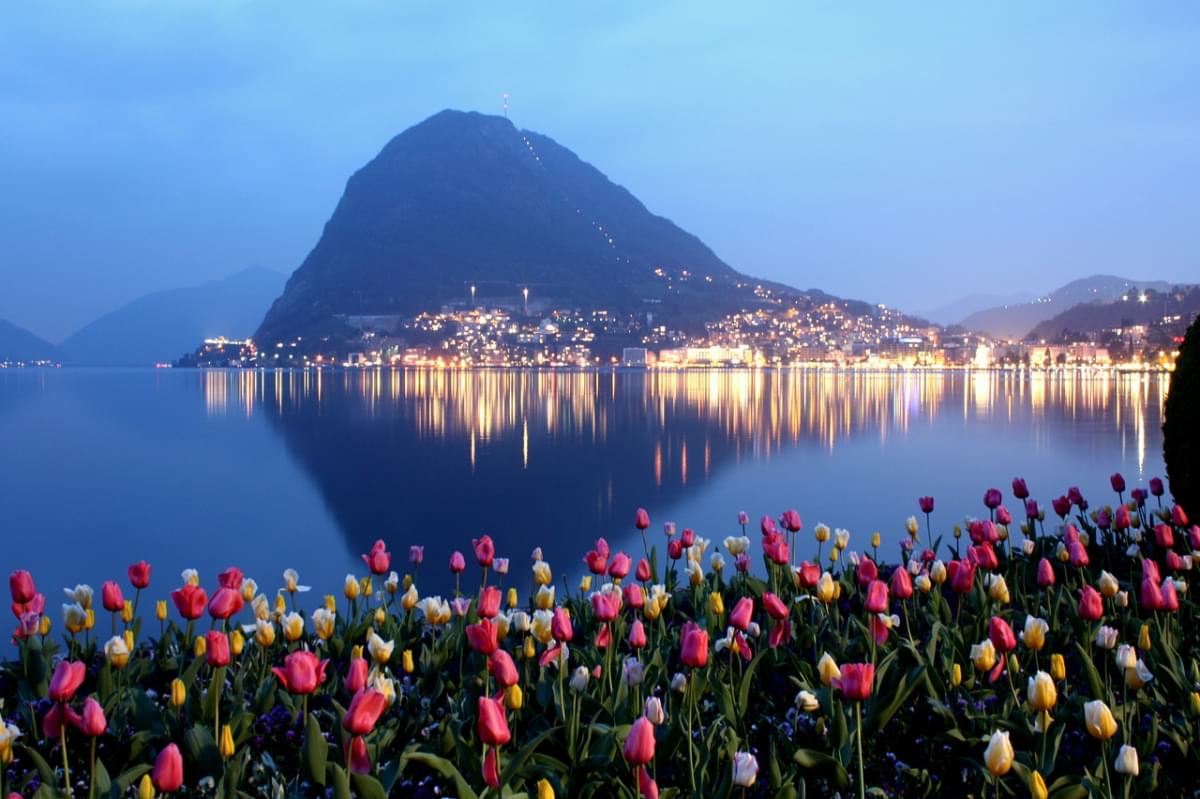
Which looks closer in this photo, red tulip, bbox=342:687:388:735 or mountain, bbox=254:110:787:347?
red tulip, bbox=342:687:388:735

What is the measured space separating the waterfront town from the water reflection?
98.9m

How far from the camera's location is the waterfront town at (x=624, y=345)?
133000mm

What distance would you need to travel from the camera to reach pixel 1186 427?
5672mm

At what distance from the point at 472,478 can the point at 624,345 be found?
128344 mm

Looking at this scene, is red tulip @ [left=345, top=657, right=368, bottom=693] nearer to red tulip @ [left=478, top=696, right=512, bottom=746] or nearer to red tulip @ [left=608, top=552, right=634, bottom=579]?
red tulip @ [left=478, top=696, right=512, bottom=746]

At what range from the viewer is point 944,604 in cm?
421

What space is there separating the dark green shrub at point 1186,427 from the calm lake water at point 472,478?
125 inches

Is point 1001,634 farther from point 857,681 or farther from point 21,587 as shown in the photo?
point 21,587

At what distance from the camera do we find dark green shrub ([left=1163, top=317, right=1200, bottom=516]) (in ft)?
18.3

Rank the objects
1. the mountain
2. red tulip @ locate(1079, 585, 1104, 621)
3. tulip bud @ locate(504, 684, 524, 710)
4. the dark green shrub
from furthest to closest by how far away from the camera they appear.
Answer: the mountain → the dark green shrub → red tulip @ locate(1079, 585, 1104, 621) → tulip bud @ locate(504, 684, 524, 710)

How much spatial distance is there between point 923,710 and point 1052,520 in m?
8.10

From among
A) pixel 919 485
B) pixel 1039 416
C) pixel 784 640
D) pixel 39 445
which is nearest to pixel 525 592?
pixel 784 640

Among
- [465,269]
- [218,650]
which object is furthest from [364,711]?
[465,269]

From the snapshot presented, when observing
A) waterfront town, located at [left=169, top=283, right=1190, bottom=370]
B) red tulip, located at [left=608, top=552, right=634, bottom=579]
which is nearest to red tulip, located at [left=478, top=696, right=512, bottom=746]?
red tulip, located at [left=608, top=552, right=634, bottom=579]
